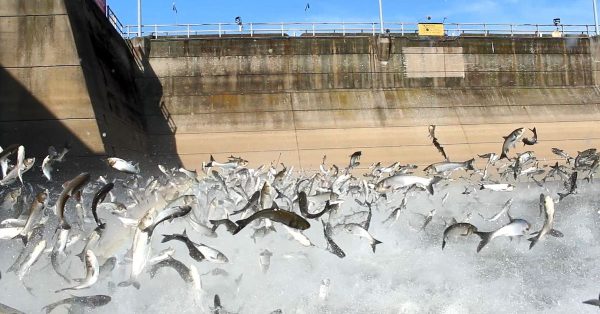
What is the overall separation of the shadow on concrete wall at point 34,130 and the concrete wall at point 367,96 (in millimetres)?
7926

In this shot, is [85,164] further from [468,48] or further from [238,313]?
[468,48]

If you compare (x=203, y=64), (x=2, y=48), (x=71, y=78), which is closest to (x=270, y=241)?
(x=71, y=78)

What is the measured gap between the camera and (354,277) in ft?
26.6

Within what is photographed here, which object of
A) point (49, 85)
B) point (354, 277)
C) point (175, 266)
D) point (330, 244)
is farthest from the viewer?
point (49, 85)

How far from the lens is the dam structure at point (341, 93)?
86.2 ft

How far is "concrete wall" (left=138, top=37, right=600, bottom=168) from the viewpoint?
87.9 ft

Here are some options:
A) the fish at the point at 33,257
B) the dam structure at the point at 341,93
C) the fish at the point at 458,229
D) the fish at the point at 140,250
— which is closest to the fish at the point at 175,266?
the fish at the point at 140,250

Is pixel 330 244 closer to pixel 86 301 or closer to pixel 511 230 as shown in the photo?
pixel 511 230

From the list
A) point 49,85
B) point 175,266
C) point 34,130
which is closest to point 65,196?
point 175,266

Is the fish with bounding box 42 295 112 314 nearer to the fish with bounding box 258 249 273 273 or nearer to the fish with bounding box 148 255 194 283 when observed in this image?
the fish with bounding box 148 255 194 283

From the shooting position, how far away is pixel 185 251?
838 centimetres

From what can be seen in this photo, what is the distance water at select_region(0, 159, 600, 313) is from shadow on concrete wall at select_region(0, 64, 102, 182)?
8525mm

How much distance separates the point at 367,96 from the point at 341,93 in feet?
4.44

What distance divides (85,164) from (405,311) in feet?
44.8
